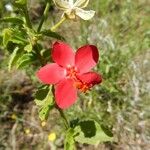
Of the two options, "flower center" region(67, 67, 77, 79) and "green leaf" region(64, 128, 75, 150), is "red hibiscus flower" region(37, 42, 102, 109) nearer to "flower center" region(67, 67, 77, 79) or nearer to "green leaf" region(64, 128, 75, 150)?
"flower center" region(67, 67, 77, 79)

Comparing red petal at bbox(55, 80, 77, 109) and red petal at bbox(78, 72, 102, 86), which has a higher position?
red petal at bbox(78, 72, 102, 86)

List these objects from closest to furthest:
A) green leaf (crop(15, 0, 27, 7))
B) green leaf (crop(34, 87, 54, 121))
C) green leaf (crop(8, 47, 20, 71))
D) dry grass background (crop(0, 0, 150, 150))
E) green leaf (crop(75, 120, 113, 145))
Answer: green leaf (crop(15, 0, 27, 7)) → green leaf (crop(8, 47, 20, 71)) → green leaf (crop(34, 87, 54, 121)) → green leaf (crop(75, 120, 113, 145)) → dry grass background (crop(0, 0, 150, 150))

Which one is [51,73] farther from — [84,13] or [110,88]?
[110,88]

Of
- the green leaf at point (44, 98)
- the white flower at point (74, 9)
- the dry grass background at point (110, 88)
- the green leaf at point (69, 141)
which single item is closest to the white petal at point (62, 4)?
the white flower at point (74, 9)

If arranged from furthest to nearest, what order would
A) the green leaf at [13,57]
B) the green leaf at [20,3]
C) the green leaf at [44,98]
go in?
the green leaf at [44,98] < the green leaf at [13,57] < the green leaf at [20,3]

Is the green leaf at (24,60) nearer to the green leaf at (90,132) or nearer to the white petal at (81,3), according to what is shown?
the white petal at (81,3)

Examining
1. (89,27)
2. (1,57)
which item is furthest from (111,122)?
(1,57)

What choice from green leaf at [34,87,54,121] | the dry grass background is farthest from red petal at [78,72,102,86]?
the dry grass background
